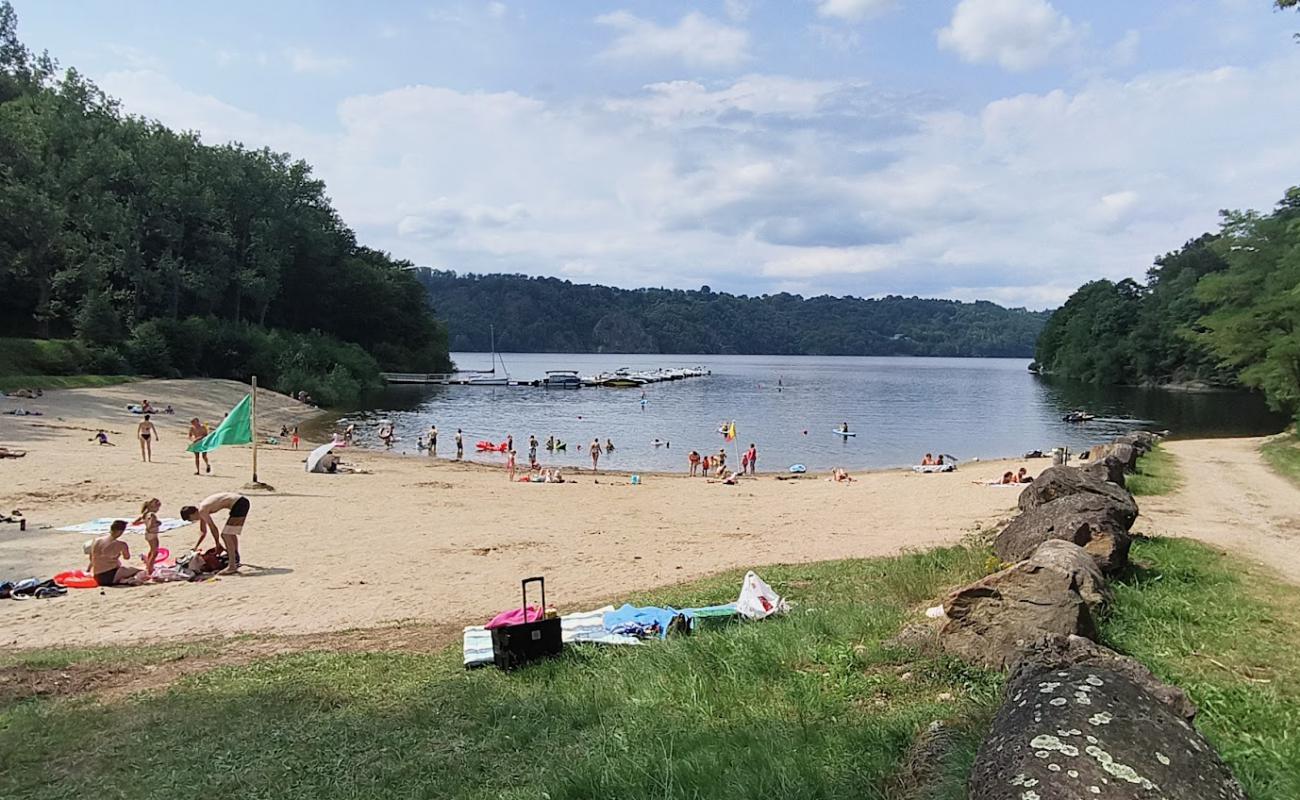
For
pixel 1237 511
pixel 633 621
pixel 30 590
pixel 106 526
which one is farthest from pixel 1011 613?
pixel 106 526

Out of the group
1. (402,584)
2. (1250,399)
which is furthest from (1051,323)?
(402,584)

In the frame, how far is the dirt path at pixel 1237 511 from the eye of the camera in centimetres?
1218

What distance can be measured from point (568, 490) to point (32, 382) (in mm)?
30402

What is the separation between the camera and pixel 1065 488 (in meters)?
10.7

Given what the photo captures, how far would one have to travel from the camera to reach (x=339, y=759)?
557 centimetres

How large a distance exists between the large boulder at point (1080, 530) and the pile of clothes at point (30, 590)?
1321 cm

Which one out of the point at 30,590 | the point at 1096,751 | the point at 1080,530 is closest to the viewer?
the point at 1096,751

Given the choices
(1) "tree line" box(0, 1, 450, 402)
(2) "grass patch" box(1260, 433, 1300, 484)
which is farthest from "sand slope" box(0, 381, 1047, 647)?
(1) "tree line" box(0, 1, 450, 402)

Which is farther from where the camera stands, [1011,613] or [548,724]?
[548,724]

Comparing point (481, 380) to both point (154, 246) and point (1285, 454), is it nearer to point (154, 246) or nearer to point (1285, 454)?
point (154, 246)

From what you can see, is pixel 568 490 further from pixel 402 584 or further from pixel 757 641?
pixel 757 641

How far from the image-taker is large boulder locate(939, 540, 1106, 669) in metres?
5.47

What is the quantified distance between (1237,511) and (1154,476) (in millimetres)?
5585

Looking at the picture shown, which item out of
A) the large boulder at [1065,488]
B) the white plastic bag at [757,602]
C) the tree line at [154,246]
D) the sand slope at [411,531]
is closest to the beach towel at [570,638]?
the white plastic bag at [757,602]
